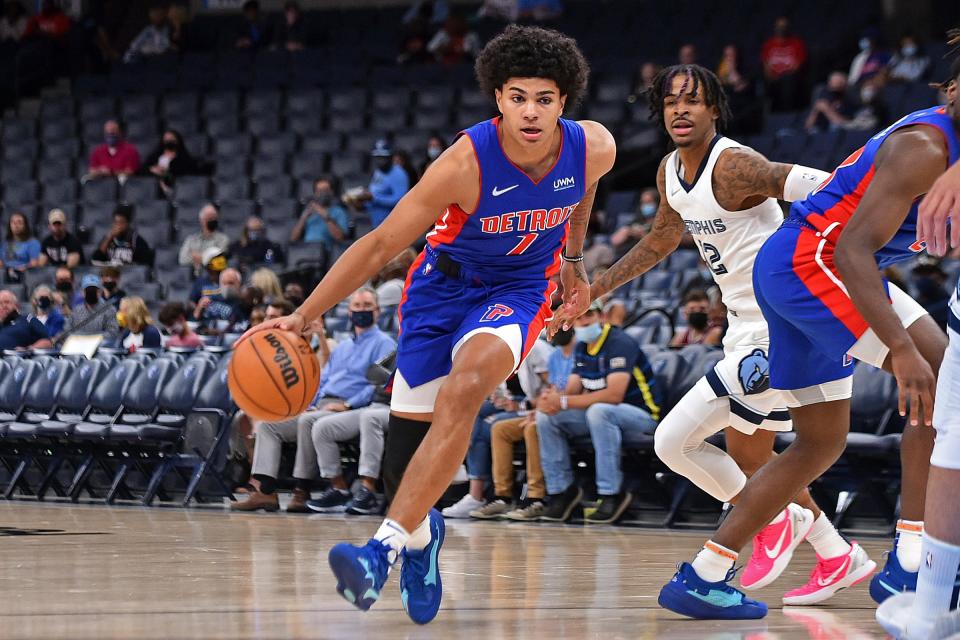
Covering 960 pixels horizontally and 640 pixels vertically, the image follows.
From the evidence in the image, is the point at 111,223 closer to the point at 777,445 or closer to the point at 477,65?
the point at 777,445

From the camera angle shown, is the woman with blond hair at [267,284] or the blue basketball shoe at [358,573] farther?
the woman with blond hair at [267,284]

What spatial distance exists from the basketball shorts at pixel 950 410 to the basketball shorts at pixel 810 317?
2.35 ft

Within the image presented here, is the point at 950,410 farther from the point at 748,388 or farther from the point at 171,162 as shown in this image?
the point at 171,162

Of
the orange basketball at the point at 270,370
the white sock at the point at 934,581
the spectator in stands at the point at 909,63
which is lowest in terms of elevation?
the white sock at the point at 934,581

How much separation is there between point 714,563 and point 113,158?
544 inches

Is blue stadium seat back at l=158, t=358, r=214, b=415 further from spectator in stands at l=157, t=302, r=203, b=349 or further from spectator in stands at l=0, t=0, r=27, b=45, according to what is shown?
spectator in stands at l=0, t=0, r=27, b=45

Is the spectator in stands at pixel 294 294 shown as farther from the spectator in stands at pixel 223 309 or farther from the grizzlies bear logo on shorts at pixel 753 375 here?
the grizzlies bear logo on shorts at pixel 753 375

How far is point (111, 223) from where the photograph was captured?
16172 mm

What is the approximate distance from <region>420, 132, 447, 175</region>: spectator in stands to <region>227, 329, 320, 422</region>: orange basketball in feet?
33.1

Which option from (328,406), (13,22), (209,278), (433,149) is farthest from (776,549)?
(13,22)

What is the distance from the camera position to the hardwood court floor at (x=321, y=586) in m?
3.87

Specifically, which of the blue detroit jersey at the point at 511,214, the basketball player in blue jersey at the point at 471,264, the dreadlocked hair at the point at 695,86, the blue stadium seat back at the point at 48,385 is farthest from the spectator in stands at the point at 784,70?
the blue detroit jersey at the point at 511,214

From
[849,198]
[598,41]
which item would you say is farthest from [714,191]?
[598,41]

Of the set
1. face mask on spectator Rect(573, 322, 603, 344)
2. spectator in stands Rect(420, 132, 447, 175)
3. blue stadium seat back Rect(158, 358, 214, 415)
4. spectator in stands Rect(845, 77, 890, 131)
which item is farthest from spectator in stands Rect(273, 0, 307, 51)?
face mask on spectator Rect(573, 322, 603, 344)
